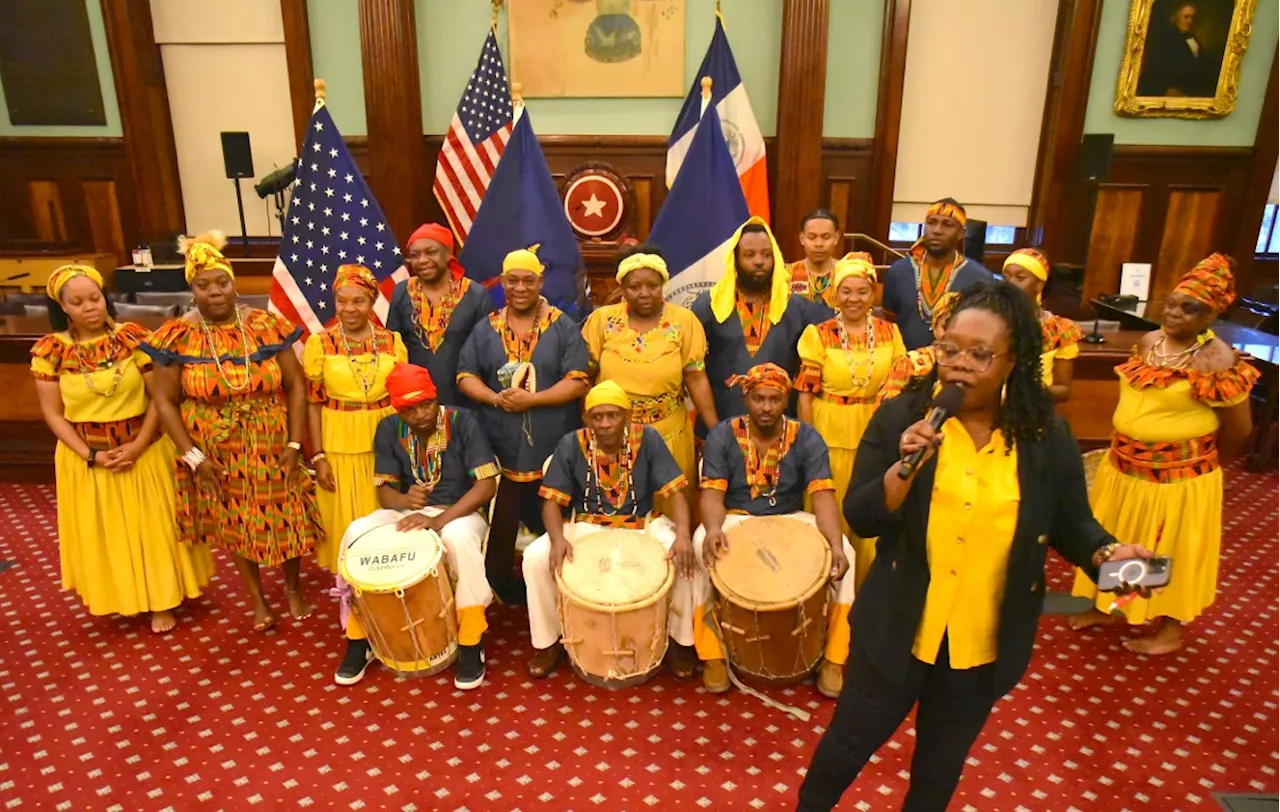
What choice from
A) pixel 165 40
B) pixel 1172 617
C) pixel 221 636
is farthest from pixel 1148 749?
pixel 165 40

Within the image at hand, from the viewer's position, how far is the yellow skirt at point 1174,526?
3596mm

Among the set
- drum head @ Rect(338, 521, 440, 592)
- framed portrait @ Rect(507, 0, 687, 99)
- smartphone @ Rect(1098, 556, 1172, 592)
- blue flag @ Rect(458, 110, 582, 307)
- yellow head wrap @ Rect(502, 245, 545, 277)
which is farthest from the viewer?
framed portrait @ Rect(507, 0, 687, 99)

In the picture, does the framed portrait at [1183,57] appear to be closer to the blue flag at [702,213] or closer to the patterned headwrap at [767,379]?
the blue flag at [702,213]

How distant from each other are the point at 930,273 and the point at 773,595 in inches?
79.5

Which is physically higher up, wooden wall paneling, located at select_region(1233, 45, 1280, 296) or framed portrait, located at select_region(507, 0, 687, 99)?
framed portrait, located at select_region(507, 0, 687, 99)

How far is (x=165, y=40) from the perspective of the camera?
356 inches

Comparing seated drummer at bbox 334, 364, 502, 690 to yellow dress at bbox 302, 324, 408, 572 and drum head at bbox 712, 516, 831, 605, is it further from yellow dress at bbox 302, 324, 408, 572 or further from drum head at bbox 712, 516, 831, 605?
drum head at bbox 712, 516, 831, 605

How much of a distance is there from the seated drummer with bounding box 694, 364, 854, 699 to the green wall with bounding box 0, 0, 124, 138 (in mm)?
9011

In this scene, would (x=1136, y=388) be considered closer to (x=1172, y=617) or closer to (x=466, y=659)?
(x=1172, y=617)

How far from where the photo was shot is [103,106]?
915 centimetres

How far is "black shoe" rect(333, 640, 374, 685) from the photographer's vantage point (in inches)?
141

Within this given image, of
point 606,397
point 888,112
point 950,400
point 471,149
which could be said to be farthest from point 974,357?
point 888,112

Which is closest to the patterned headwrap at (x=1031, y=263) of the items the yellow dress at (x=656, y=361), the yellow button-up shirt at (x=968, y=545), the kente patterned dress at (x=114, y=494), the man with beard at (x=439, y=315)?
the yellow dress at (x=656, y=361)

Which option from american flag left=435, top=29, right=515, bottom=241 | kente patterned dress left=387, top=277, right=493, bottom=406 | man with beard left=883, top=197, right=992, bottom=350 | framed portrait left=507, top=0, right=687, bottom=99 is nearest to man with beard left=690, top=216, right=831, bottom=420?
man with beard left=883, top=197, right=992, bottom=350
